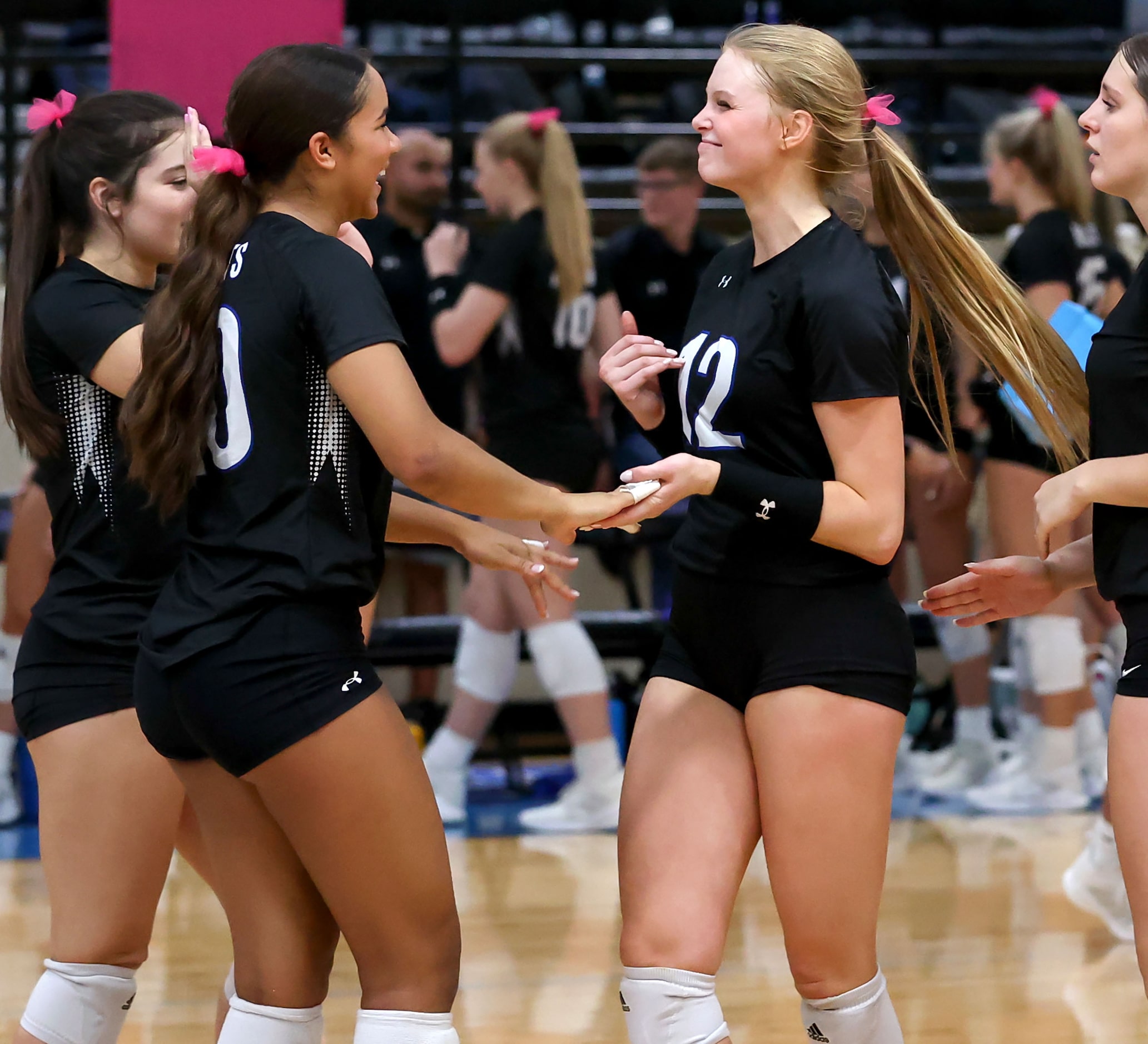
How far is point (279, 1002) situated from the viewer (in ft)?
6.18

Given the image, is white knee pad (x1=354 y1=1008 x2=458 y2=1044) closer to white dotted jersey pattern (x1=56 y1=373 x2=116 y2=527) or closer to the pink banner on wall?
white dotted jersey pattern (x1=56 y1=373 x2=116 y2=527)

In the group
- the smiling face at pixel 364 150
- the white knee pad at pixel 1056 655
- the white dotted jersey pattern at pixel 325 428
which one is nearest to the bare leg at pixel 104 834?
the white dotted jersey pattern at pixel 325 428

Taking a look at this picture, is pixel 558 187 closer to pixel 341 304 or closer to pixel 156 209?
pixel 156 209

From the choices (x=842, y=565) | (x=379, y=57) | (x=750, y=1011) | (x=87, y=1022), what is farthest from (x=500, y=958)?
(x=379, y=57)

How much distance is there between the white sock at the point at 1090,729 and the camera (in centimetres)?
486

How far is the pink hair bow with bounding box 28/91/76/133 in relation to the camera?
2.38 metres

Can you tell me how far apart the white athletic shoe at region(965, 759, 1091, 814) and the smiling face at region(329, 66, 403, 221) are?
3.54 m

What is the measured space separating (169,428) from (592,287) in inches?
117

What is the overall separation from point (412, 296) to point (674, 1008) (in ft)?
11.2

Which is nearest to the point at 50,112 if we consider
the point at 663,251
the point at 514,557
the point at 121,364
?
the point at 121,364

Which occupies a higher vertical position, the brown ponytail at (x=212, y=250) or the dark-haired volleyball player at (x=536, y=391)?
the brown ponytail at (x=212, y=250)

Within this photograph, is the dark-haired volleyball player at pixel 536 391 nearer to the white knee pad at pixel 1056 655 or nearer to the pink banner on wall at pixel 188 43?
the pink banner on wall at pixel 188 43

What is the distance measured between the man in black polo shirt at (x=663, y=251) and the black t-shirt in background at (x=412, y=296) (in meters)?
0.64

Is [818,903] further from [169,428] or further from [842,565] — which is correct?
[169,428]
